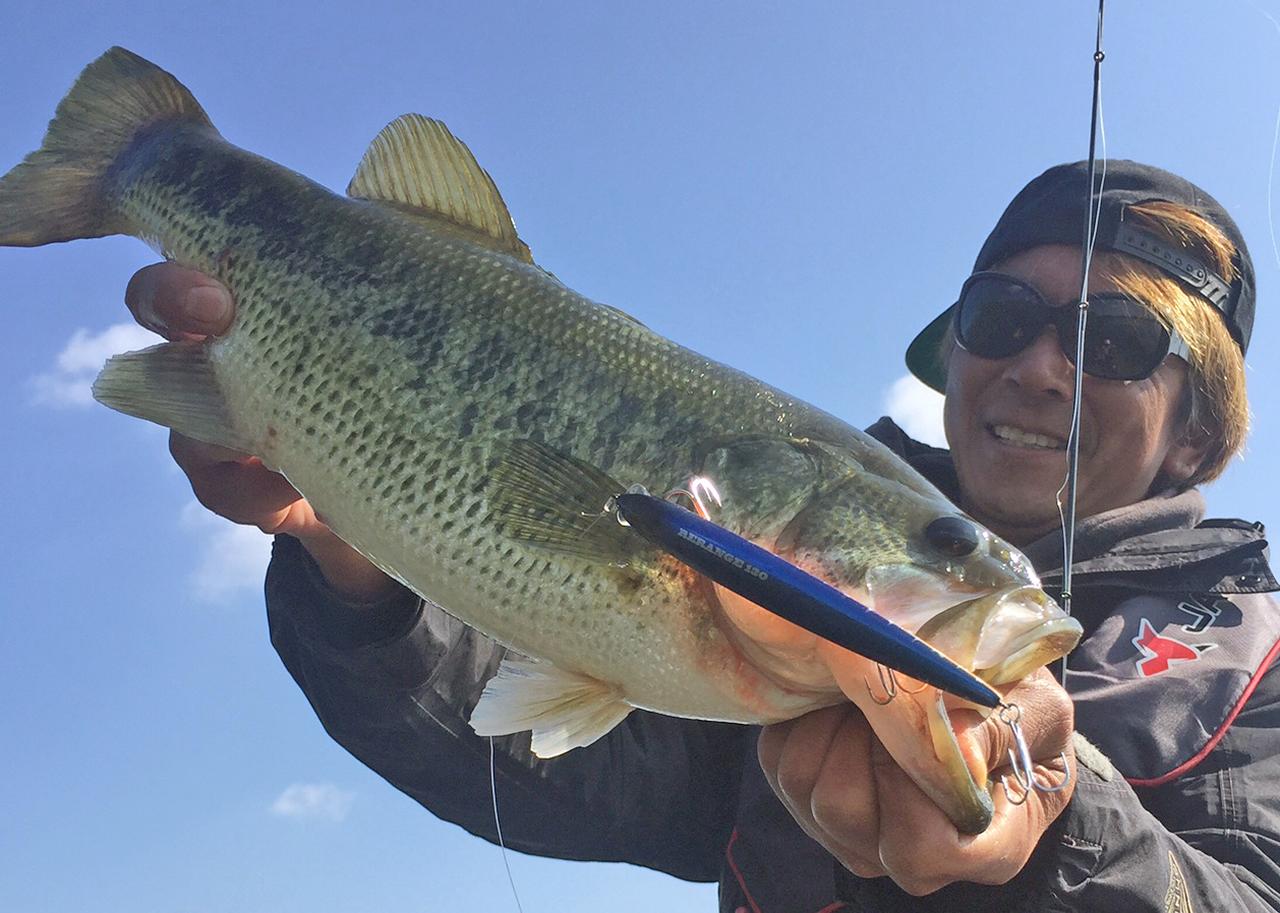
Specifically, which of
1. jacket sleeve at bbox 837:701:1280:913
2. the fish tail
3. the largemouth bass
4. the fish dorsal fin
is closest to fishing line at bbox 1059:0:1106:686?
jacket sleeve at bbox 837:701:1280:913

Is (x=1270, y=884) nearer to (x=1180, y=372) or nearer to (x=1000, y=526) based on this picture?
(x=1000, y=526)

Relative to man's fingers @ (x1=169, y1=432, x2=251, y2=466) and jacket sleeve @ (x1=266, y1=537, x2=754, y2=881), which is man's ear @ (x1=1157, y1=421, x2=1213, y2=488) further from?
man's fingers @ (x1=169, y1=432, x2=251, y2=466)

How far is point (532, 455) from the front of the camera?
216cm

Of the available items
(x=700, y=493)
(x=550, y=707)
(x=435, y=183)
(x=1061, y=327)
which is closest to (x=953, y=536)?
(x=700, y=493)

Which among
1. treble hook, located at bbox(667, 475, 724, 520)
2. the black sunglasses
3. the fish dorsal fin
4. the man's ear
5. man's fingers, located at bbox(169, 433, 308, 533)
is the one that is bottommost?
treble hook, located at bbox(667, 475, 724, 520)

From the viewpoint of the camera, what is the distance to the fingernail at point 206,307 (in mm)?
2477

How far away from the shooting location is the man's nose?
3865 mm

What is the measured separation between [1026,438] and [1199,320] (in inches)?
33.0

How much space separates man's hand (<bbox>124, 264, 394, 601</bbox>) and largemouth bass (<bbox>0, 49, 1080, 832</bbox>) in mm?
67

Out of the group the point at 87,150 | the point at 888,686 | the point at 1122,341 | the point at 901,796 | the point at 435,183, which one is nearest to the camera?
the point at 888,686

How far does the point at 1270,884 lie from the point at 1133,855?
34.9 inches

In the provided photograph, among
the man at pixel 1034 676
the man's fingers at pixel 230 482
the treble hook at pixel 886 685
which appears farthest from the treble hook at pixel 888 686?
the man's fingers at pixel 230 482

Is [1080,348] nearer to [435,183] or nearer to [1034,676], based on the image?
[1034,676]

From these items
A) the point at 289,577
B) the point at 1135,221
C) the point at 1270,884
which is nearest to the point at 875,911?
the point at 1270,884
